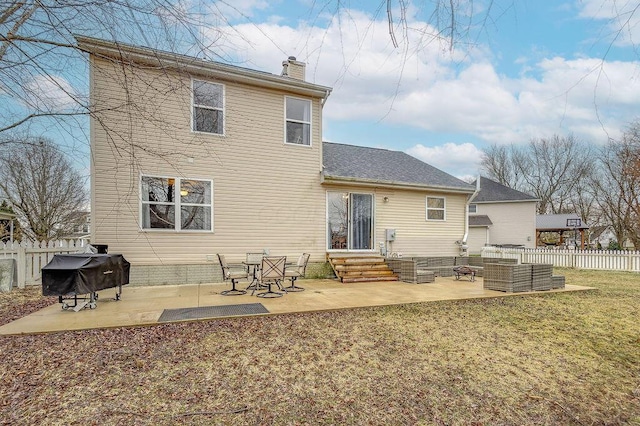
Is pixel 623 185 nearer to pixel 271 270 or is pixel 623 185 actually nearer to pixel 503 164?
pixel 503 164

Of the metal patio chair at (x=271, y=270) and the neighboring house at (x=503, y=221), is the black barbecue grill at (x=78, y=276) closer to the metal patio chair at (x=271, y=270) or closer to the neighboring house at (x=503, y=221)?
the metal patio chair at (x=271, y=270)

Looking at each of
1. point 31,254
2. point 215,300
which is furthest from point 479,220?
point 31,254

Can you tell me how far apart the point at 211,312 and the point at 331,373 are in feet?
10.1

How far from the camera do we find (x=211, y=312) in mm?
5902

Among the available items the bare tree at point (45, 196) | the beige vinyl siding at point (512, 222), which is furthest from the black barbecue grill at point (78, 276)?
the beige vinyl siding at point (512, 222)

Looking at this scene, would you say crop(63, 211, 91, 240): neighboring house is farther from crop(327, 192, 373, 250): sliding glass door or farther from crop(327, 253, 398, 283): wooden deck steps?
crop(327, 253, 398, 283): wooden deck steps

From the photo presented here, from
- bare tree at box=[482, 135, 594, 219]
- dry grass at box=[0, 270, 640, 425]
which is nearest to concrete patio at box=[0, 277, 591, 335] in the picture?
dry grass at box=[0, 270, 640, 425]

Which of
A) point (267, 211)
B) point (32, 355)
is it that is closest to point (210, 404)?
point (32, 355)

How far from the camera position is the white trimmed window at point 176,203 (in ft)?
28.7

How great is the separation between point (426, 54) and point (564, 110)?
3.34 feet

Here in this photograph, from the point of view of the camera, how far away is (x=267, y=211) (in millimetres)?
9961

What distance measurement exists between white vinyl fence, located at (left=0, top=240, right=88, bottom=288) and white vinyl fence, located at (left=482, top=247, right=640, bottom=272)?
666 inches

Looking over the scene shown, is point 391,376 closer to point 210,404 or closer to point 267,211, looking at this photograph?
point 210,404

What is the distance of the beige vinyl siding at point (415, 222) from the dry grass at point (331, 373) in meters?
5.89
